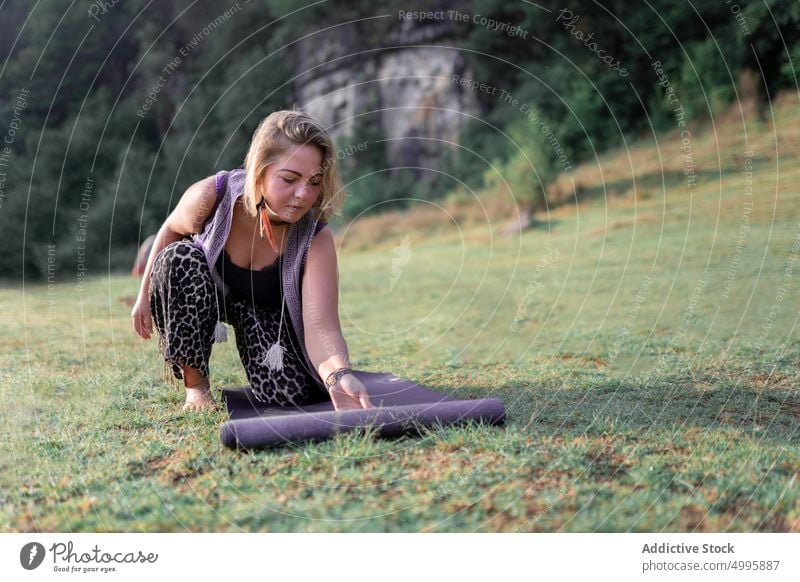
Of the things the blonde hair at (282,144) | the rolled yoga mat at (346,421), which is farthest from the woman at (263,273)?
the rolled yoga mat at (346,421)

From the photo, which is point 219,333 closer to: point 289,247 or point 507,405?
point 289,247

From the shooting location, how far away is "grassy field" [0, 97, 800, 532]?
276 centimetres

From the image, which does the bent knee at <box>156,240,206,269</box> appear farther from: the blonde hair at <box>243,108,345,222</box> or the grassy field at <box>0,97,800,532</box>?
the grassy field at <box>0,97,800,532</box>

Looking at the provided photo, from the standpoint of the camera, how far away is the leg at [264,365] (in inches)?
154

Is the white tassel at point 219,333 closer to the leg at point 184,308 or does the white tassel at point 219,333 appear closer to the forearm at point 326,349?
the leg at point 184,308

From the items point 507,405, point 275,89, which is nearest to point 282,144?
point 507,405

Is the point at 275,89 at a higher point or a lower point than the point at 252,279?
higher

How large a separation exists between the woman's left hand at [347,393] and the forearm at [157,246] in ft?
3.34

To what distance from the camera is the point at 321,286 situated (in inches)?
150

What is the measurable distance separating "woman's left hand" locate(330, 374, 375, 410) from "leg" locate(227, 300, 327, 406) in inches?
16.8

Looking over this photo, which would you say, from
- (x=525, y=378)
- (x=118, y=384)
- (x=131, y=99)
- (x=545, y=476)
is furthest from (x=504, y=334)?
(x=131, y=99)

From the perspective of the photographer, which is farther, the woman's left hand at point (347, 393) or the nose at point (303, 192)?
the nose at point (303, 192)

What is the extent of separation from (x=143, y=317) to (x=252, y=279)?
1.68 feet
